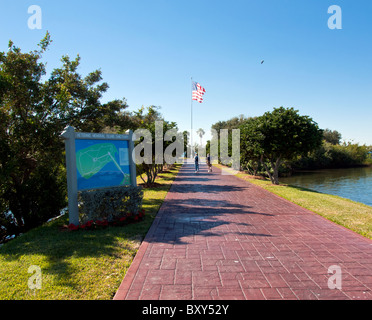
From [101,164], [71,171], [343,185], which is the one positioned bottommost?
[343,185]

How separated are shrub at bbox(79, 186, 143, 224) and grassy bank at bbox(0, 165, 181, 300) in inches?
17.5

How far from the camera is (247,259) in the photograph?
4207mm

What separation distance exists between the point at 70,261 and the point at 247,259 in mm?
2928

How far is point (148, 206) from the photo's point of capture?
8453mm

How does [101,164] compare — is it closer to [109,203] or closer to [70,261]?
[109,203]

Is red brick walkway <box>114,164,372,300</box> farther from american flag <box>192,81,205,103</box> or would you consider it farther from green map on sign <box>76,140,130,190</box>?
american flag <box>192,81,205,103</box>

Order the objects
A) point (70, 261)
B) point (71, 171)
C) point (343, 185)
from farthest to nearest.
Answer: point (343, 185), point (71, 171), point (70, 261)

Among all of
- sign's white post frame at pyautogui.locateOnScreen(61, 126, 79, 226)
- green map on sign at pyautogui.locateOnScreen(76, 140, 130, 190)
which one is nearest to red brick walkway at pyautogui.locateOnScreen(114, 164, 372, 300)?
green map on sign at pyautogui.locateOnScreen(76, 140, 130, 190)

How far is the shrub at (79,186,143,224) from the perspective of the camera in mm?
5855

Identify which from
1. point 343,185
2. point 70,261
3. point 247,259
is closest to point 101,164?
point 70,261

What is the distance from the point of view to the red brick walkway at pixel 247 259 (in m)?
3.23

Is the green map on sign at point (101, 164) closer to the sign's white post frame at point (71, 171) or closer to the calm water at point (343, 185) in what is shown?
the sign's white post frame at point (71, 171)
